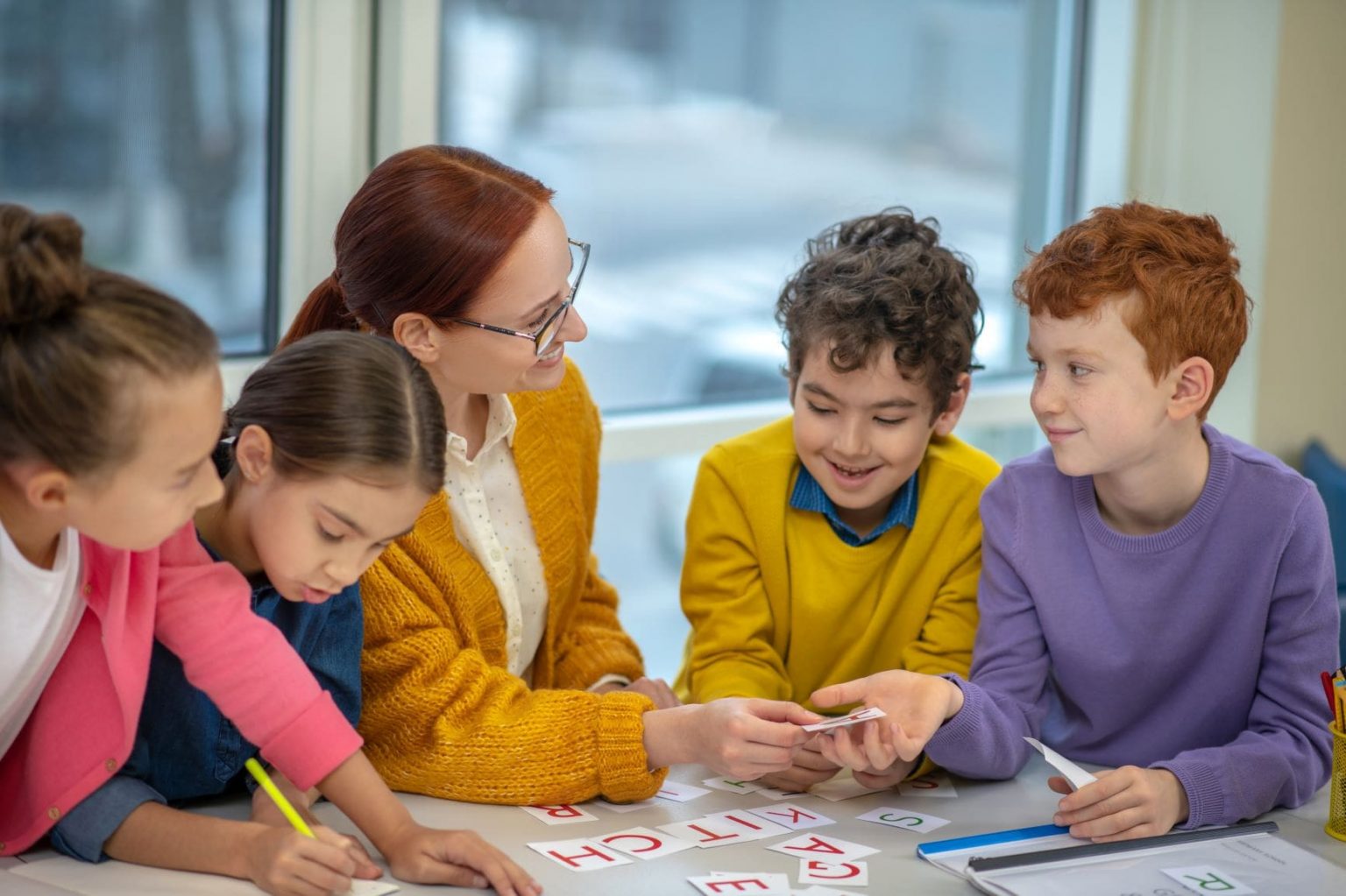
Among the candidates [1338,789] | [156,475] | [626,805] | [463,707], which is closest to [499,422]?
[463,707]

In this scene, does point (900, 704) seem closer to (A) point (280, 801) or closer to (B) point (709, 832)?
(B) point (709, 832)

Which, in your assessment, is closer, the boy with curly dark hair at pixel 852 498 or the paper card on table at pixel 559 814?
the paper card on table at pixel 559 814

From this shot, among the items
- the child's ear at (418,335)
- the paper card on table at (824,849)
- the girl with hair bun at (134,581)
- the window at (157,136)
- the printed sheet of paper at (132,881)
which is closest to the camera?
the girl with hair bun at (134,581)

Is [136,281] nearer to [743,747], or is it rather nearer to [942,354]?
[743,747]

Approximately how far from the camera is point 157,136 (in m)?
2.14

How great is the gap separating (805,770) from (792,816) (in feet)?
0.28

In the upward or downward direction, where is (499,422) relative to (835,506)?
upward

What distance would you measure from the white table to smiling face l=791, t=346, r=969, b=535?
39 centimetres

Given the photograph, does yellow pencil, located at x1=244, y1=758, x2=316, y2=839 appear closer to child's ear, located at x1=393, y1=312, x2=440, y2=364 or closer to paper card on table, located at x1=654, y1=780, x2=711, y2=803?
paper card on table, located at x1=654, y1=780, x2=711, y2=803

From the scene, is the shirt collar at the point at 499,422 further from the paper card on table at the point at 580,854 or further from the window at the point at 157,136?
the window at the point at 157,136

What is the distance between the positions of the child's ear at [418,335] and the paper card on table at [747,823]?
590 mm

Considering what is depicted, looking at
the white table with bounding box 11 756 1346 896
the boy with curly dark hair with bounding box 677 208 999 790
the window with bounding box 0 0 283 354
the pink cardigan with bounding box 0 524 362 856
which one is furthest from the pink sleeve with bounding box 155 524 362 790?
the window with bounding box 0 0 283 354

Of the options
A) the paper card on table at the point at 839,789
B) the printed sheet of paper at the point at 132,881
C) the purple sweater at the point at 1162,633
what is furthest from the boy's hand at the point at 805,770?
the printed sheet of paper at the point at 132,881

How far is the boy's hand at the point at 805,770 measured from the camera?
1542 millimetres
